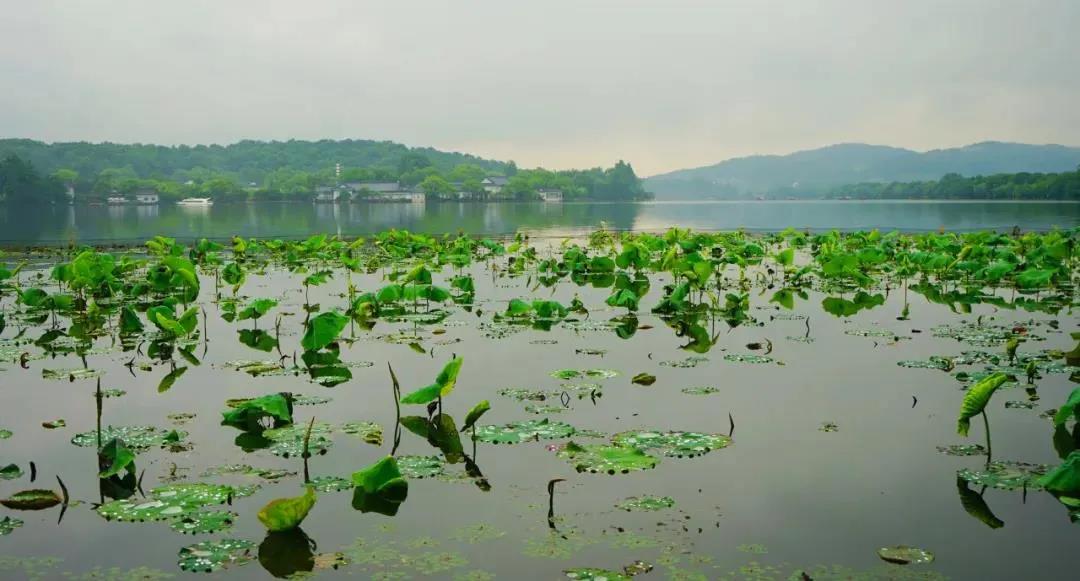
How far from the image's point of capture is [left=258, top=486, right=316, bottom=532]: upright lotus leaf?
11.7ft

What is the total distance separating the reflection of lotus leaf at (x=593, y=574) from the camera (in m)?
3.29

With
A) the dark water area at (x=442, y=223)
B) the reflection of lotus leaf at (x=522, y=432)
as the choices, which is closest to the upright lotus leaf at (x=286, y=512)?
the reflection of lotus leaf at (x=522, y=432)

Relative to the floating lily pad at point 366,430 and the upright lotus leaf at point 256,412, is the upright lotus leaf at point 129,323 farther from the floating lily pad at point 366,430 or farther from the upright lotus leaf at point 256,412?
the floating lily pad at point 366,430

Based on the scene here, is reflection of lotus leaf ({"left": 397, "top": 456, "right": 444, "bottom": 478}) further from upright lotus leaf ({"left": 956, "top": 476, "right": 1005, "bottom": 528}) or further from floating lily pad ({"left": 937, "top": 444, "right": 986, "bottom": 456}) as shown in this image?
floating lily pad ({"left": 937, "top": 444, "right": 986, "bottom": 456})

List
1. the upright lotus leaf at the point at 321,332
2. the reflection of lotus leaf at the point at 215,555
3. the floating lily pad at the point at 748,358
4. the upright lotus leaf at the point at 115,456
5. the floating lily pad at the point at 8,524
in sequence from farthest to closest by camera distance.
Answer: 1. the floating lily pad at the point at 748,358
2. the upright lotus leaf at the point at 321,332
3. the upright lotus leaf at the point at 115,456
4. the floating lily pad at the point at 8,524
5. the reflection of lotus leaf at the point at 215,555

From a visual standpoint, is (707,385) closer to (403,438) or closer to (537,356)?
(537,356)

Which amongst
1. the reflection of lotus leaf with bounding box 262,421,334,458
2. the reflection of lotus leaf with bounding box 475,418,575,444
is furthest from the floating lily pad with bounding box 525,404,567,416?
the reflection of lotus leaf with bounding box 262,421,334,458

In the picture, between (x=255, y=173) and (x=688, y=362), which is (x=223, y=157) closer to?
(x=255, y=173)

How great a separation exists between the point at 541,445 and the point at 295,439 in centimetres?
151

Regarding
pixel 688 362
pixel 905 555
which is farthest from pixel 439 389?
pixel 688 362

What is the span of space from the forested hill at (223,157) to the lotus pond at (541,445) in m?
118

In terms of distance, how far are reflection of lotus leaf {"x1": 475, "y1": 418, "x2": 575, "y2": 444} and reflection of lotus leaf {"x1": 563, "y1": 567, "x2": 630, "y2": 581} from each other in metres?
1.67


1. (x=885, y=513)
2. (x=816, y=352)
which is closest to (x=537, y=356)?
Answer: (x=816, y=352)

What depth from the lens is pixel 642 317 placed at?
10.2 m
